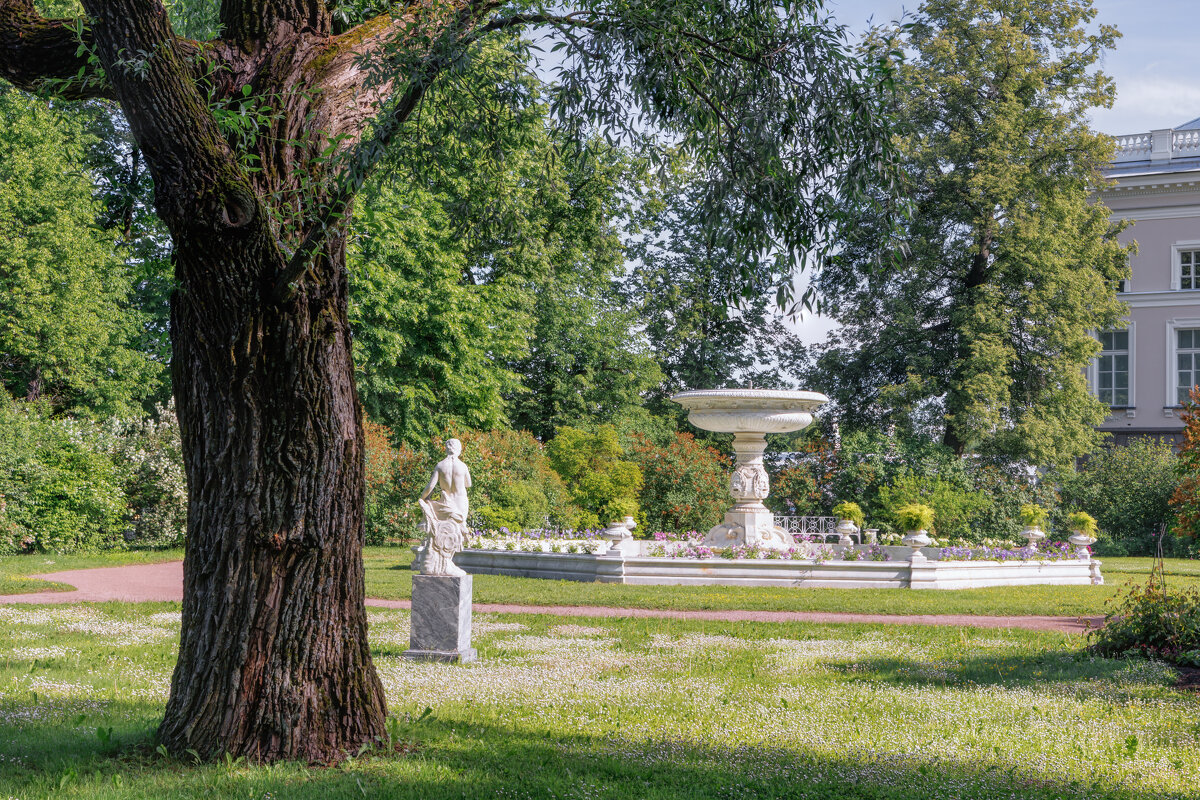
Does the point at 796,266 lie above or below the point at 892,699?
above

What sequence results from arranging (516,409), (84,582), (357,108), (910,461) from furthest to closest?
(516,409)
(910,461)
(84,582)
(357,108)

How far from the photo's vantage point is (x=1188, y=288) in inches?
1444

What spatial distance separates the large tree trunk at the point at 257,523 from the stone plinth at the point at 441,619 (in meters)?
3.70

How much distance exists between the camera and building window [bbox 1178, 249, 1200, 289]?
1449 inches

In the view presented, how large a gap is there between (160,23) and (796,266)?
3878 mm

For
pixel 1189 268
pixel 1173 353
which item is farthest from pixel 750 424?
pixel 1189 268

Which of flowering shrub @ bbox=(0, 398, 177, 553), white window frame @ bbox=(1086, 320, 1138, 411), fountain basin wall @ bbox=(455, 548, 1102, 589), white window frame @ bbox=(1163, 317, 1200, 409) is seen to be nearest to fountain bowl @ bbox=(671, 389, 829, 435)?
fountain basin wall @ bbox=(455, 548, 1102, 589)

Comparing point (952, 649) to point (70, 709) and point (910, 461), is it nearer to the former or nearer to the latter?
point (70, 709)

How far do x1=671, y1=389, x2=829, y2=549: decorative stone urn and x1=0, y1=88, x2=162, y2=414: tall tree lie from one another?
16.0m

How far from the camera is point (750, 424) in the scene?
19.5 meters

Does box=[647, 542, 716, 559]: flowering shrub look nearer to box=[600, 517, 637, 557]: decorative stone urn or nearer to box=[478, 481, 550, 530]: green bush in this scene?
box=[600, 517, 637, 557]: decorative stone urn

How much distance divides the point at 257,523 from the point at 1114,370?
125ft

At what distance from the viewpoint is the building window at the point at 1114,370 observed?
121ft

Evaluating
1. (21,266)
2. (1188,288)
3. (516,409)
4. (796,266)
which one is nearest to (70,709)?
(796,266)
